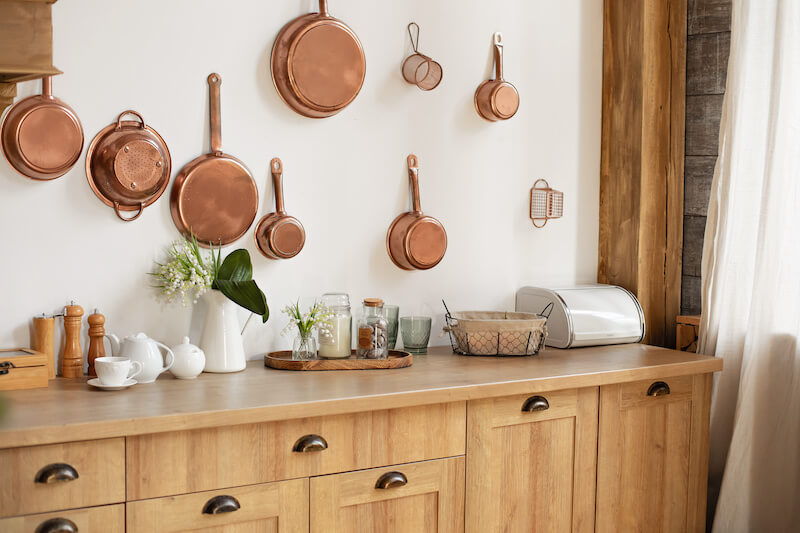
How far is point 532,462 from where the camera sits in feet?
7.43

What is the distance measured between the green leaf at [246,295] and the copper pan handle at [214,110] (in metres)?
0.42

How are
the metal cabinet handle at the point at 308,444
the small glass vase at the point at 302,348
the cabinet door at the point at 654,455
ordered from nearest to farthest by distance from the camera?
the metal cabinet handle at the point at 308,444 → the small glass vase at the point at 302,348 → the cabinet door at the point at 654,455

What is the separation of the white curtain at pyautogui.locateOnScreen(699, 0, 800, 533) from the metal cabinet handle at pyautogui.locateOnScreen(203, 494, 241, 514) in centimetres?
180

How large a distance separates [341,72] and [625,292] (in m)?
1.37

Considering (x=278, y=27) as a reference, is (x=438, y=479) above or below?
below

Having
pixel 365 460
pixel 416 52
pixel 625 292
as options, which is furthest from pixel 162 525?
pixel 625 292

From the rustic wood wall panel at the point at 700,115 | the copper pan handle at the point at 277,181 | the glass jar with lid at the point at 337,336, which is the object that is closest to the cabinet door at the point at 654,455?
the rustic wood wall panel at the point at 700,115

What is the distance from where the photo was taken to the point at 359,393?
1.95 m

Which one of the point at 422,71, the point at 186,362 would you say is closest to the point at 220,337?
the point at 186,362

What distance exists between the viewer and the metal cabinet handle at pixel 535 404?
223cm

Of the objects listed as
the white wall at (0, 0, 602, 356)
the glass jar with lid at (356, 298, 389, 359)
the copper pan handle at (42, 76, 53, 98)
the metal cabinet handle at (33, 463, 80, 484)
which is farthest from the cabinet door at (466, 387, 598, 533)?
the copper pan handle at (42, 76, 53, 98)

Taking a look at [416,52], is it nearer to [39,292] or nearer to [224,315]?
[224,315]

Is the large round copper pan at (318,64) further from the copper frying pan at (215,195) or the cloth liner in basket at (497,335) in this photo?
the cloth liner in basket at (497,335)

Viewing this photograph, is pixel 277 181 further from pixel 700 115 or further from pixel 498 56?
pixel 700 115
